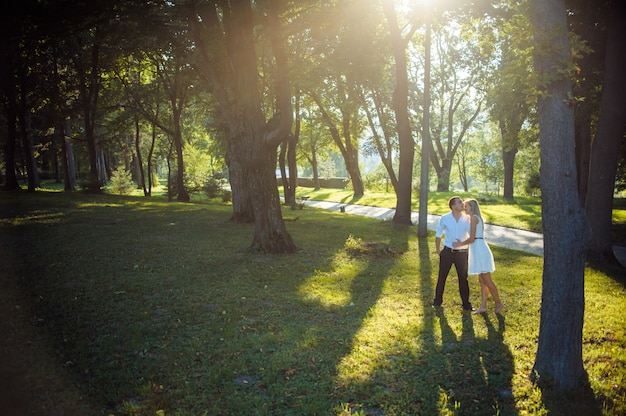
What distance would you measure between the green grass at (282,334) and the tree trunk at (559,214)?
18.0 inches

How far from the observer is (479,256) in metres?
7.38

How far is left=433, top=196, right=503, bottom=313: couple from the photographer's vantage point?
7320 millimetres

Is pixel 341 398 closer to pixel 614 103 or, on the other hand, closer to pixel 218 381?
pixel 218 381

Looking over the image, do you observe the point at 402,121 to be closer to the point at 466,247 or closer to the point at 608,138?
the point at 608,138

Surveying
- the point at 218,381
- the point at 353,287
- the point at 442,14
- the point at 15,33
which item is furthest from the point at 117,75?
the point at 218,381

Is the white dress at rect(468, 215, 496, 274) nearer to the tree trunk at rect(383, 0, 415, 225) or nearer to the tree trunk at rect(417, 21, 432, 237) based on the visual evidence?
the tree trunk at rect(417, 21, 432, 237)

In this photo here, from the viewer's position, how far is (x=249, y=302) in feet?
25.3

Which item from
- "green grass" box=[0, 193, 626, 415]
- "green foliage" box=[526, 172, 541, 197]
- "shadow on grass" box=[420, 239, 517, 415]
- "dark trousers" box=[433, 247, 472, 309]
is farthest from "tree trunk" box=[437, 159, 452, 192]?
"shadow on grass" box=[420, 239, 517, 415]

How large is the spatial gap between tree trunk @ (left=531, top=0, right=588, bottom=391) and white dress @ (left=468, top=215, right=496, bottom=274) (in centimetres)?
236

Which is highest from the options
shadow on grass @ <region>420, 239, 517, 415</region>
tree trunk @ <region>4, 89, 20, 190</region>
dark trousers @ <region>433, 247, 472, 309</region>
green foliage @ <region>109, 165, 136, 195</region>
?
tree trunk @ <region>4, 89, 20, 190</region>

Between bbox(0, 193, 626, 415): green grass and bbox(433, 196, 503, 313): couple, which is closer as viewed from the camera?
bbox(0, 193, 626, 415): green grass

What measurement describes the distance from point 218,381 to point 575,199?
4501 millimetres

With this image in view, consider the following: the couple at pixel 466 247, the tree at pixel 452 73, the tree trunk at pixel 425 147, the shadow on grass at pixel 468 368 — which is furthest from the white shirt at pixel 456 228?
the tree at pixel 452 73

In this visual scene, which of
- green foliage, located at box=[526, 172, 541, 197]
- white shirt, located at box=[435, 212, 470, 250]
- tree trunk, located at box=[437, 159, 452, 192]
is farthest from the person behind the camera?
tree trunk, located at box=[437, 159, 452, 192]
